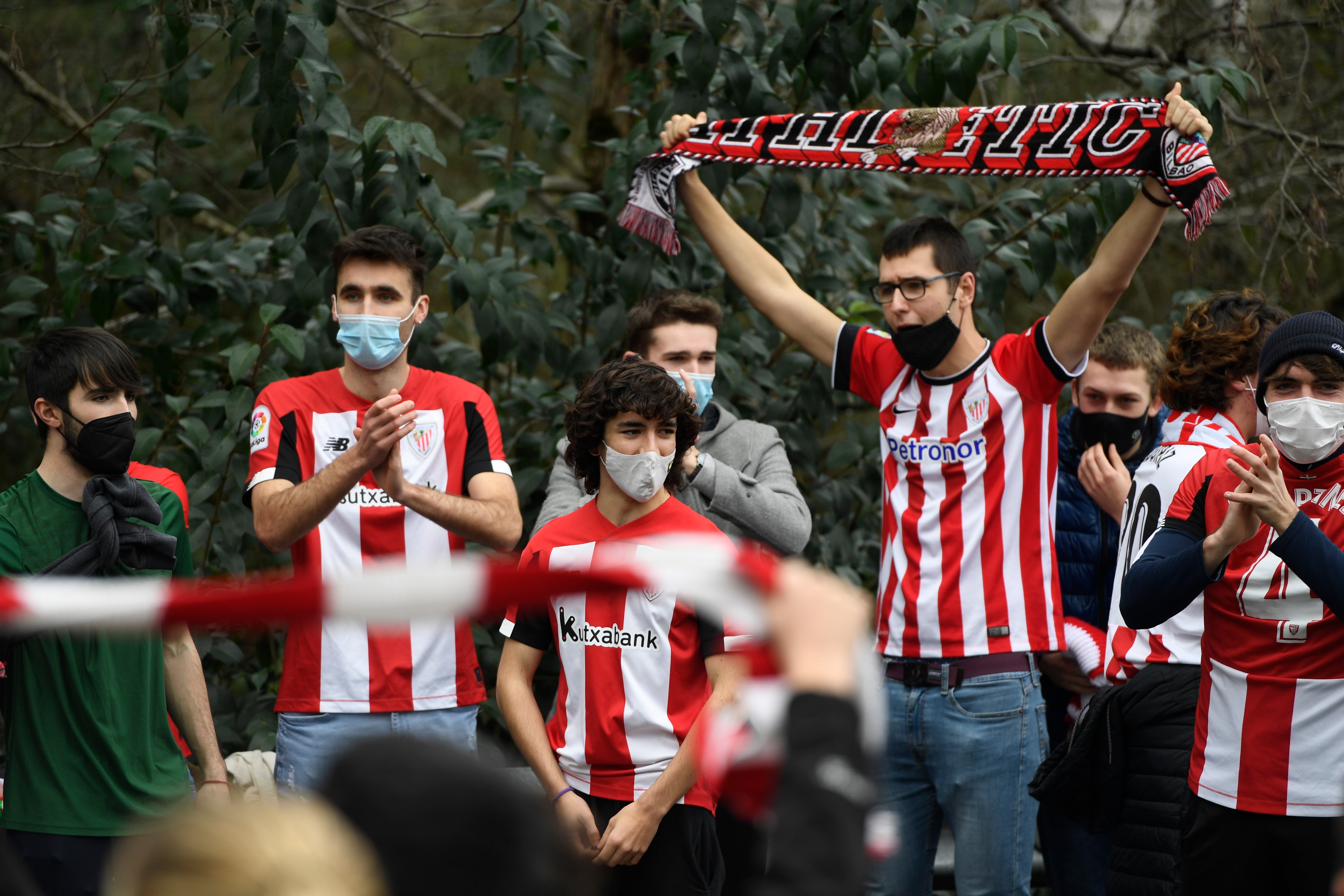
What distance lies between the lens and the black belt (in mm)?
3434

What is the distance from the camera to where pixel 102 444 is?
3.11m

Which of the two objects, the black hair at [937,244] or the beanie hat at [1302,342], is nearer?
the beanie hat at [1302,342]

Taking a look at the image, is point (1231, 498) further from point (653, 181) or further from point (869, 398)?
point (653, 181)

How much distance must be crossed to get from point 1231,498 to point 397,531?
213 cm

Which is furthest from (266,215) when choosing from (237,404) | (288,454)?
(288,454)

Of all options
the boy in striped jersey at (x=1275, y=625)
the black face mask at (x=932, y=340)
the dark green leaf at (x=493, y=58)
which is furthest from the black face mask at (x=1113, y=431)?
the dark green leaf at (x=493, y=58)

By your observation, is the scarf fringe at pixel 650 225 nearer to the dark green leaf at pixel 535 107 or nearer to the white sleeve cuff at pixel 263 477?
the dark green leaf at pixel 535 107

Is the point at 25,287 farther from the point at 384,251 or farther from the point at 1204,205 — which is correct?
the point at 1204,205

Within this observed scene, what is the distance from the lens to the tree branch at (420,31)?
4547 mm

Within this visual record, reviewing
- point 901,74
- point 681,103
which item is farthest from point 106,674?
point 901,74

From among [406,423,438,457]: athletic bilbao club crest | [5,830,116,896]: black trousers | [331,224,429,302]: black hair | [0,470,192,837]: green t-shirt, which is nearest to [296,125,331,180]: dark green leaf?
[331,224,429,302]: black hair

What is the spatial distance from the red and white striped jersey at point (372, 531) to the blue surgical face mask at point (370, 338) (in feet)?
0.39

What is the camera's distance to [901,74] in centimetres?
458

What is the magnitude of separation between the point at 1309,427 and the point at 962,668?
110 cm
